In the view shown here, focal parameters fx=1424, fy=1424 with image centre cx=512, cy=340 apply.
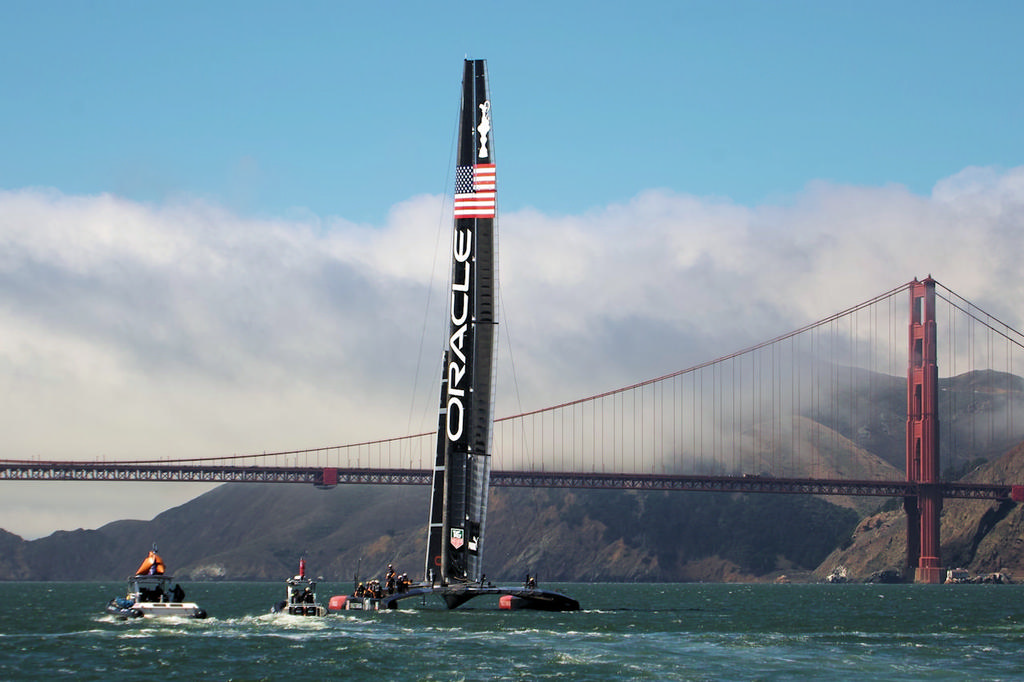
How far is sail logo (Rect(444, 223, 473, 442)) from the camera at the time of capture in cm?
5206

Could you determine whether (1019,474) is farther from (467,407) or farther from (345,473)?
(467,407)

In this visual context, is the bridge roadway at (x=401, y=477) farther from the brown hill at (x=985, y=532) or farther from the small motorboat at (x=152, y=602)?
the small motorboat at (x=152, y=602)

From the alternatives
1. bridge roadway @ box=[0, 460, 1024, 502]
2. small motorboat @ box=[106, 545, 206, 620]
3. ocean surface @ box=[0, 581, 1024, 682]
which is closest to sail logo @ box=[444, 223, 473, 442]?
ocean surface @ box=[0, 581, 1024, 682]

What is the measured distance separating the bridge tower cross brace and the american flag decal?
92.8 metres

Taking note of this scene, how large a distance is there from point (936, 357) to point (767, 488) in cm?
2494

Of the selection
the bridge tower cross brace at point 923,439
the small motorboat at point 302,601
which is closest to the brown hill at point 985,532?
the bridge tower cross brace at point 923,439

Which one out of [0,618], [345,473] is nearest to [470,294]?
[0,618]

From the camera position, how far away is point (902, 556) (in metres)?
178

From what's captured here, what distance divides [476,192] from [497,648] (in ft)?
63.9

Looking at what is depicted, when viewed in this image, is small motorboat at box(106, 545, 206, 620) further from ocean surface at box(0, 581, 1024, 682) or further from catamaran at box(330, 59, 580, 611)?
catamaran at box(330, 59, 580, 611)

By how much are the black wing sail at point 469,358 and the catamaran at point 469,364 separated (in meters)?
0.04

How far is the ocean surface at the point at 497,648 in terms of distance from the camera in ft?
109

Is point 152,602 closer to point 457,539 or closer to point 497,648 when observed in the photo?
point 457,539

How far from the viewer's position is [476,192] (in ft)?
171
